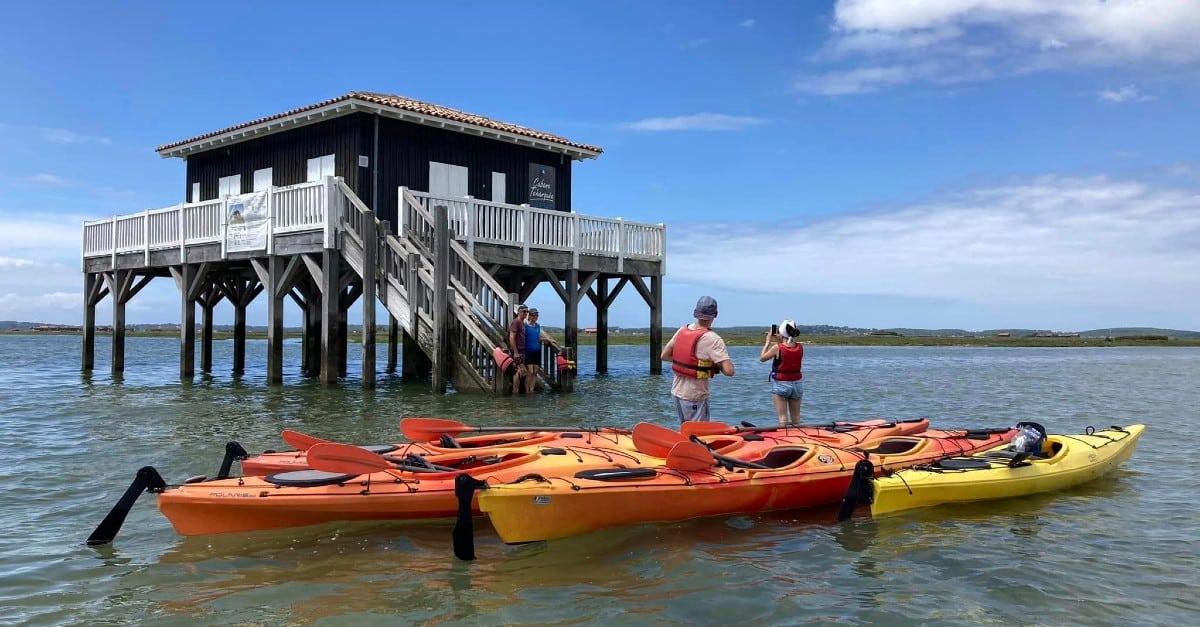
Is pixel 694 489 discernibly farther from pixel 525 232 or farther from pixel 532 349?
pixel 525 232

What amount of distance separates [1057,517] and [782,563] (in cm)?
353

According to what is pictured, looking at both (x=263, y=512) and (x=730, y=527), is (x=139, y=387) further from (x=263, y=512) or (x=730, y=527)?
(x=730, y=527)

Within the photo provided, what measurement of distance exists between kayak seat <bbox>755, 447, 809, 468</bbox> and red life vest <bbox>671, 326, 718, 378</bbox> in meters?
0.99

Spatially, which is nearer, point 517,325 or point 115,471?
point 115,471

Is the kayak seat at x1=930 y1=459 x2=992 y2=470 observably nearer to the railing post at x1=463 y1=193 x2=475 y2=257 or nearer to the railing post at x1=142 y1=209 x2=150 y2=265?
the railing post at x1=463 y1=193 x2=475 y2=257

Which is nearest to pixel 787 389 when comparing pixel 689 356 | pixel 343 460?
pixel 689 356

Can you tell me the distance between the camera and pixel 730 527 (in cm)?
797

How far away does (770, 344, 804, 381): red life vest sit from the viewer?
1059 cm

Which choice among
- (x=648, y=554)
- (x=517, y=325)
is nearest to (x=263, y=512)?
(x=648, y=554)

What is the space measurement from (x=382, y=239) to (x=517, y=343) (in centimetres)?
376

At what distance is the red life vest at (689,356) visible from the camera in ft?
29.2

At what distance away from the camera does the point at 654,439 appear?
839 cm

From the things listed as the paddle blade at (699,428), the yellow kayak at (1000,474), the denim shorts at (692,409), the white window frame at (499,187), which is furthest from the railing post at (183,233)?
the yellow kayak at (1000,474)

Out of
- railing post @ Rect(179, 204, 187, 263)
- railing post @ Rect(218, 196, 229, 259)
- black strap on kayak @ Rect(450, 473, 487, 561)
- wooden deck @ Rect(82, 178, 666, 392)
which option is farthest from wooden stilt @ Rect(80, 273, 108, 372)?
black strap on kayak @ Rect(450, 473, 487, 561)
